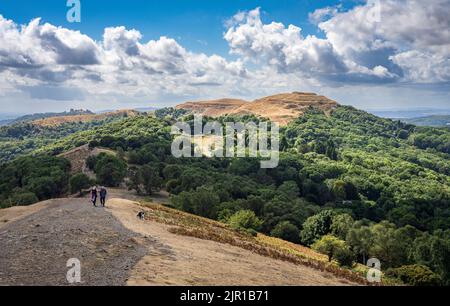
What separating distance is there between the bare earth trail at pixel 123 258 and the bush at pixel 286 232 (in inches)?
1509

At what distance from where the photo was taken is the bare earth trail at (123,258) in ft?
61.9

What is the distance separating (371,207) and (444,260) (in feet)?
217

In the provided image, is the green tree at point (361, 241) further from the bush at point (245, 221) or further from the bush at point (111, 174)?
the bush at point (111, 174)

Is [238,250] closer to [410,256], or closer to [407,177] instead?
[410,256]

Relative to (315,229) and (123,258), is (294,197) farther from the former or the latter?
(123,258)

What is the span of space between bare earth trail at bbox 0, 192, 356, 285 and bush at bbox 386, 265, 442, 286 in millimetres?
13080

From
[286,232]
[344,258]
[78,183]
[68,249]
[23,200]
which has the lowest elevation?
[286,232]

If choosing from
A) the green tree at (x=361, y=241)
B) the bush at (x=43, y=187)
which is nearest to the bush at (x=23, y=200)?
the bush at (x=43, y=187)

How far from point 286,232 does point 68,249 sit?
53307 mm

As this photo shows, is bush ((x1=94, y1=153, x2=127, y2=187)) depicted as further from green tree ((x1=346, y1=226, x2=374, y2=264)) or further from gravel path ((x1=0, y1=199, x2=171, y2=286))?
gravel path ((x1=0, y1=199, x2=171, y2=286))

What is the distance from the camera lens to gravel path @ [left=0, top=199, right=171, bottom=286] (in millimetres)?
18328

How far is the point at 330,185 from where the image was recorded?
15200 cm

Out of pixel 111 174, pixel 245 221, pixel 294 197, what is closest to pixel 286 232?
pixel 245 221

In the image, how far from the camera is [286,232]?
7219 centimetres
